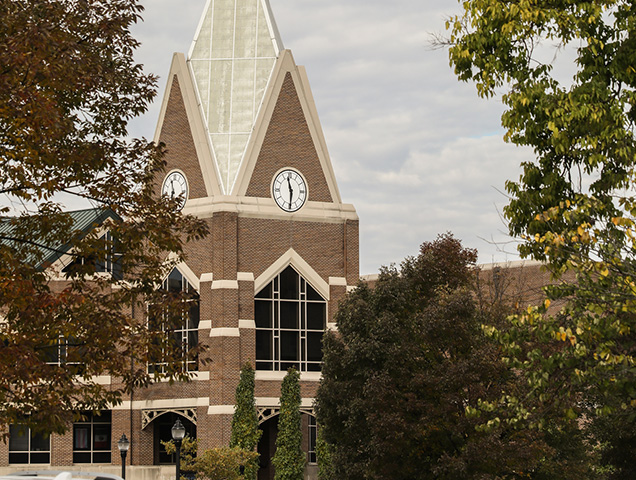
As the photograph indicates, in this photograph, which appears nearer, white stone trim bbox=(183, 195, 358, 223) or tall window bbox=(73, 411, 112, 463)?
white stone trim bbox=(183, 195, 358, 223)

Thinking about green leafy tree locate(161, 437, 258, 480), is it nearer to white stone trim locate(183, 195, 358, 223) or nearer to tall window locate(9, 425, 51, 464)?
tall window locate(9, 425, 51, 464)

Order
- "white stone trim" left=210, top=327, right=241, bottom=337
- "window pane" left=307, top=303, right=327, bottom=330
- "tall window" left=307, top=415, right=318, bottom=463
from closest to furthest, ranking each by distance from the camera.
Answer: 1. "white stone trim" left=210, top=327, right=241, bottom=337
2. "window pane" left=307, top=303, right=327, bottom=330
3. "tall window" left=307, top=415, right=318, bottom=463

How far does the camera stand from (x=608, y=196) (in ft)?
48.6

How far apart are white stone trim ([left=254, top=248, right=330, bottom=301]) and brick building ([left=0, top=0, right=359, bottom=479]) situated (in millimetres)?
54

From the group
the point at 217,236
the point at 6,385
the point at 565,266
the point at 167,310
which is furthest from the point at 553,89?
the point at 217,236

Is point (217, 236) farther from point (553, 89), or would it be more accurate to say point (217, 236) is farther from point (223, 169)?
point (553, 89)

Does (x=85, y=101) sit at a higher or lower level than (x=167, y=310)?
higher

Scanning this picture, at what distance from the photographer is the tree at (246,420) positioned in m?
42.9

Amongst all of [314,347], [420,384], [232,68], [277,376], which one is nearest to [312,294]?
[314,347]

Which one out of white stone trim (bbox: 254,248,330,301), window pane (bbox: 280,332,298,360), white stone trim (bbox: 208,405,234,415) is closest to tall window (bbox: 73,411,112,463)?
white stone trim (bbox: 208,405,234,415)

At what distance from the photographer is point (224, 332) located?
145 feet

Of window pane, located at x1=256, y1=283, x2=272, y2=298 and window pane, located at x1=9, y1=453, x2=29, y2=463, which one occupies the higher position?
window pane, located at x1=256, y1=283, x2=272, y2=298

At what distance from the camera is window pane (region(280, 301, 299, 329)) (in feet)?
151

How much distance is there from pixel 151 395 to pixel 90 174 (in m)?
32.4
